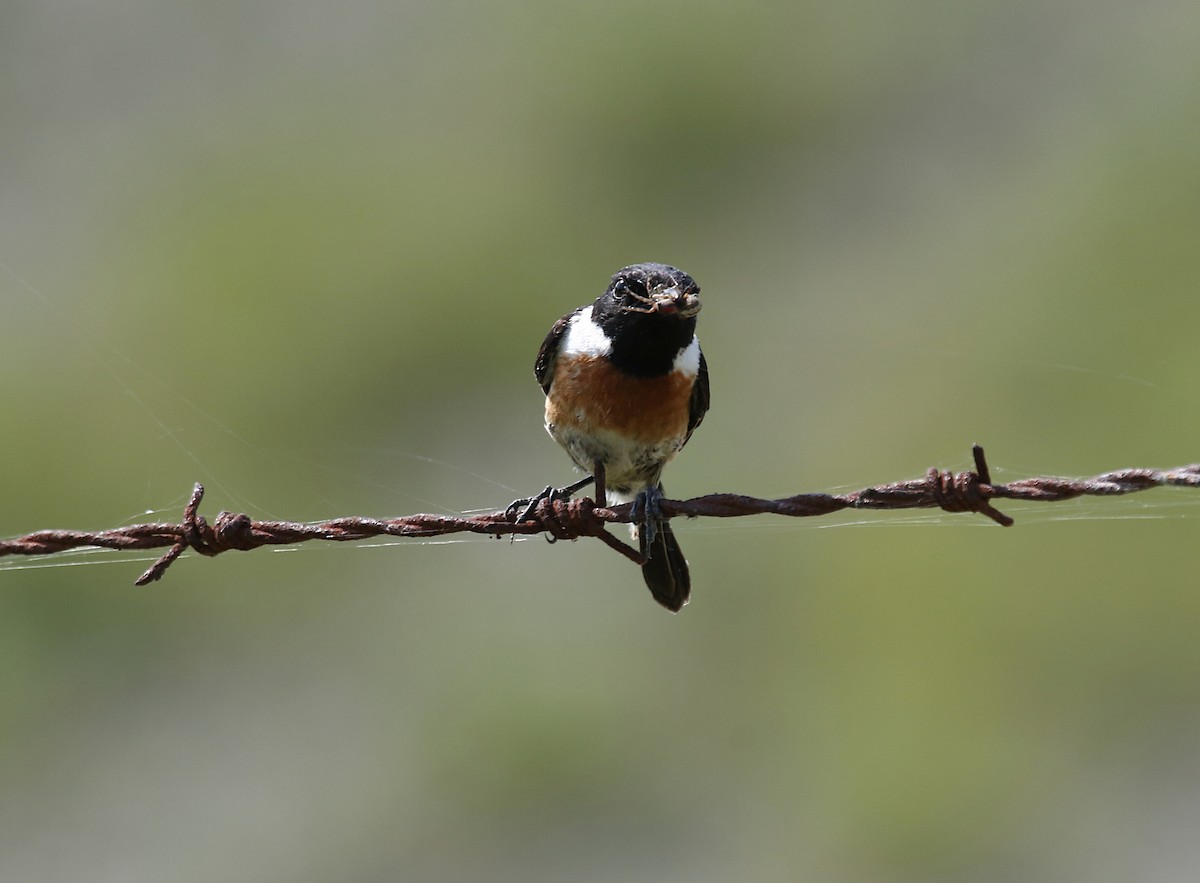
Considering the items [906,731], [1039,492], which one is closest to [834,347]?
[906,731]

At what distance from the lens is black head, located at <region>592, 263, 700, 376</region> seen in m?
4.85

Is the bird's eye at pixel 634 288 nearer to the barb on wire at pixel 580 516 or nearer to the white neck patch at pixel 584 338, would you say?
the white neck patch at pixel 584 338

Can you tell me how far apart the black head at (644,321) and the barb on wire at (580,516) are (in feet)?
3.13

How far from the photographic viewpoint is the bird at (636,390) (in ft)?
16.3

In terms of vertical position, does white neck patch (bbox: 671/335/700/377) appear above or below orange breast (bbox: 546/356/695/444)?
above

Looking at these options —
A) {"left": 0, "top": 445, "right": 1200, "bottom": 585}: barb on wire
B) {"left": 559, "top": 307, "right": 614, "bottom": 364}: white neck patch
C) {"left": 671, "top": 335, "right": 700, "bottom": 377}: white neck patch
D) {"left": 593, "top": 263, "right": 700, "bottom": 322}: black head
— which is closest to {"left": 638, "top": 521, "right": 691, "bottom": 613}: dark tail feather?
{"left": 671, "top": 335, "right": 700, "bottom": 377}: white neck patch

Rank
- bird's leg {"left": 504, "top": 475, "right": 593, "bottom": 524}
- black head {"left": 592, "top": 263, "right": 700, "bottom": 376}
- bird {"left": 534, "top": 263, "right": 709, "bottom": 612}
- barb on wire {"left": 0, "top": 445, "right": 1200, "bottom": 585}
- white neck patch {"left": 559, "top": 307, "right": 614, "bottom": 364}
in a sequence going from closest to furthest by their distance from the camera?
1. barb on wire {"left": 0, "top": 445, "right": 1200, "bottom": 585}
2. bird's leg {"left": 504, "top": 475, "right": 593, "bottom": 524}
3. black head {"left": 592, "top": 263, "right": 700, "bottom": 376}
4. bird {"left": 534, "top": 263, "right": 709, "bottom": 612}
5. white neck patch {"left": 559, "top": 307, "right": 614, "bottom": 364}

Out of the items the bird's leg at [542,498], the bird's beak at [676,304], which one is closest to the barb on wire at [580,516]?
the bird's leg at [542,498]

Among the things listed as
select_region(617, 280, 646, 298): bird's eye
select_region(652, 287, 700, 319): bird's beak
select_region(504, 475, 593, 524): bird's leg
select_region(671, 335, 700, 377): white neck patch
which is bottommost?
select_region(504, 475, 593, 524): bird's leg

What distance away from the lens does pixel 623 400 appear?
5.04 metres

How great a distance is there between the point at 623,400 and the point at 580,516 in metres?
1.13

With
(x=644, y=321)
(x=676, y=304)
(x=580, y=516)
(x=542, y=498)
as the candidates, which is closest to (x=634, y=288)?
(x=644, y=321)

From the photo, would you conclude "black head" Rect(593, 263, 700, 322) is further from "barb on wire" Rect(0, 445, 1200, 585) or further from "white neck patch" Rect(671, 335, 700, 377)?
"barb on wire" Rect(0, 445, 1200, 585)

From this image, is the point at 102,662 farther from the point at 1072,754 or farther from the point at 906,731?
the point at 1072,754
